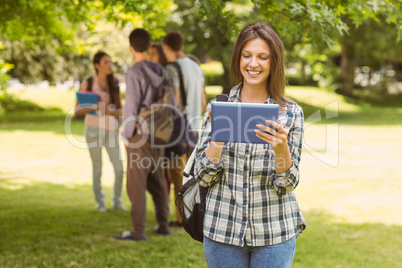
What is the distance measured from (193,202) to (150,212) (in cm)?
473

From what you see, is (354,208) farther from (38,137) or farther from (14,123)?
(14,123)

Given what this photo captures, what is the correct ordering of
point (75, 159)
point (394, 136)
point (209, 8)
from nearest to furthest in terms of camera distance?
point (209, 8) → point (75, 159) → point (394, 136)

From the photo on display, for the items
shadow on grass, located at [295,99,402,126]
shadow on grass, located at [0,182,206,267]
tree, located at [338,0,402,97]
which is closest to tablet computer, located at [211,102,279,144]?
tree, located at [338,0,402,97]

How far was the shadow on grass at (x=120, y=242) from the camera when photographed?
5121 millimetres

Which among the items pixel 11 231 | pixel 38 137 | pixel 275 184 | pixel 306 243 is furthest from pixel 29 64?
pixel 275 184

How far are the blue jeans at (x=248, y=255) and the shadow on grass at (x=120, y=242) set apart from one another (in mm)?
2574

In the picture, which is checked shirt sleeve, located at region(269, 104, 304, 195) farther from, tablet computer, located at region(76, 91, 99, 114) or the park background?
tablet computer, located at region(76, 91, 99, 114)

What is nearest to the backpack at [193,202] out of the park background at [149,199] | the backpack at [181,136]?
the park background at [149,199]

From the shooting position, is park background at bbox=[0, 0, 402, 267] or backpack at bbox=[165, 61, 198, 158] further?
backpack at bbox=[165, 61, 198, 158]

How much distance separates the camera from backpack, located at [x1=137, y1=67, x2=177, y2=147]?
5.37 m

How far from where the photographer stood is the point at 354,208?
761 centimetres

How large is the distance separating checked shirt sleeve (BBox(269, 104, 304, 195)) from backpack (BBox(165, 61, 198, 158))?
3363mm

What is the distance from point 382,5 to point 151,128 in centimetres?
266

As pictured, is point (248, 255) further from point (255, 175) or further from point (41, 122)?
point (41, 122)
